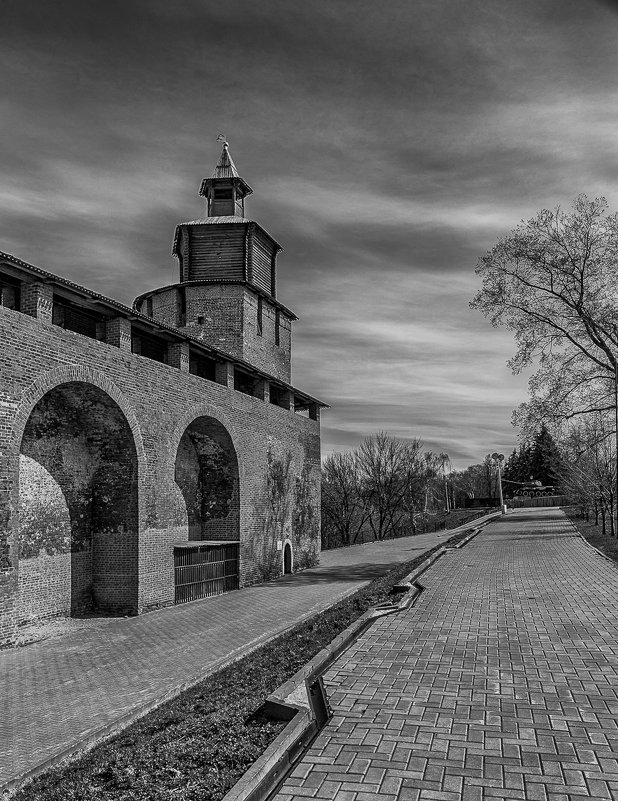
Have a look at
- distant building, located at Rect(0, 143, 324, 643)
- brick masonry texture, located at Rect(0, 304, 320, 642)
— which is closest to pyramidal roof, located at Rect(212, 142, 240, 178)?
distant building, located at Rect(0, 143, 324, 643)

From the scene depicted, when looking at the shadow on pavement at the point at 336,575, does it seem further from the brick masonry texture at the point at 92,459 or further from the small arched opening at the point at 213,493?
the brick masonry texture at the point at 92,459

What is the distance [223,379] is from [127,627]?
25.7 feet

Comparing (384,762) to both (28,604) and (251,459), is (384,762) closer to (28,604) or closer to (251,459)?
(28,604)

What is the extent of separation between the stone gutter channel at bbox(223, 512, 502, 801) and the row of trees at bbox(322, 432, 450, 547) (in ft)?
138

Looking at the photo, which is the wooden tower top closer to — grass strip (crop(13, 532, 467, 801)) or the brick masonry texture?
the brick masonry texture

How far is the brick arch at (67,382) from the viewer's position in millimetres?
10492

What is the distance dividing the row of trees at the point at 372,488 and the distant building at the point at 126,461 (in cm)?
2741

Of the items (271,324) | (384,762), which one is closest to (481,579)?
(384,762)

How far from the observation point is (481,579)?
48.0 ft

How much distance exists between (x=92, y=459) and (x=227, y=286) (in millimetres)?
11876

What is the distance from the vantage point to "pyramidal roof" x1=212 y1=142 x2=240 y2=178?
26.8 m

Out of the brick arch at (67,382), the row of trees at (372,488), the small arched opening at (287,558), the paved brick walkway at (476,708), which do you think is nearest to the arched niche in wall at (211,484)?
the brick arch at (67,382)

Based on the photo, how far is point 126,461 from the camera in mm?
13703

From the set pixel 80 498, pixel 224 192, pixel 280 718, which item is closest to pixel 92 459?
pixel 80 498
